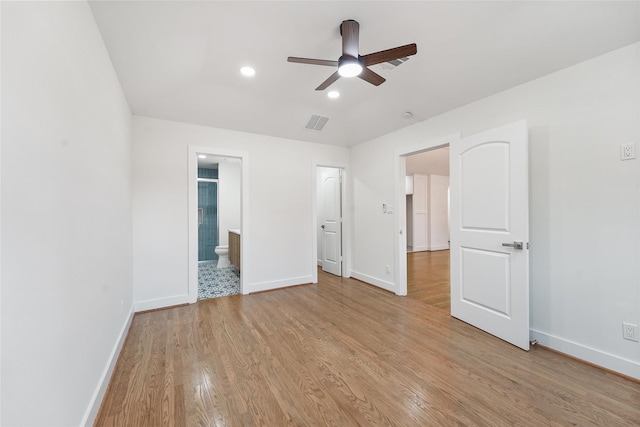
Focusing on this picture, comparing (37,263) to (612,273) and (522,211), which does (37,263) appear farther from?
(612,273)

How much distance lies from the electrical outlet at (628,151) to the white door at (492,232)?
1.92 ft

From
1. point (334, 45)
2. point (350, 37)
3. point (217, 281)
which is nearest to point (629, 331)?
point (350, 37)

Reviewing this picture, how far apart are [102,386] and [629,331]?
377 centimetres

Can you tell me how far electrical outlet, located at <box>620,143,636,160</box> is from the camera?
76.7 inches

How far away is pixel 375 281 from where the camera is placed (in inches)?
168

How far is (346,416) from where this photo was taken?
158 centimetres

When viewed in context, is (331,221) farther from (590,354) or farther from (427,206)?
(427,206)

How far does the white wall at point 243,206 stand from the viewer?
3.25 m

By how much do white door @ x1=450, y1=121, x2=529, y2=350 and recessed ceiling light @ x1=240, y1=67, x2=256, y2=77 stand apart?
2345 mm

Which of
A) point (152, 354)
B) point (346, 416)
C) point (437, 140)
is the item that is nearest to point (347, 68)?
point (437, 140)

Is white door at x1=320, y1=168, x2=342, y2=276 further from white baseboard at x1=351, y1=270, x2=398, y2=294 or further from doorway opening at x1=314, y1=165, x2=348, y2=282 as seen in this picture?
white baseboard at x1=351, y1=270, x2=398, y2=294

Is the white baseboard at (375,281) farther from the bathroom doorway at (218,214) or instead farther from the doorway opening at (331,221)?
the bathroom doorway at (218,214)

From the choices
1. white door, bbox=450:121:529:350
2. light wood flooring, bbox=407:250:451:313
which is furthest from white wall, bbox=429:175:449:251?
white door, bbox=450:121:529:350

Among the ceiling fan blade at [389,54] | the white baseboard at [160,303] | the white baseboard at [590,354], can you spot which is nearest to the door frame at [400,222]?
the white baseboard at [590,354]
